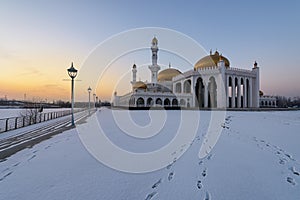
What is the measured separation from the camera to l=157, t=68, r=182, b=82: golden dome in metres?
62.1

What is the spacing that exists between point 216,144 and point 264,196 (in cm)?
399

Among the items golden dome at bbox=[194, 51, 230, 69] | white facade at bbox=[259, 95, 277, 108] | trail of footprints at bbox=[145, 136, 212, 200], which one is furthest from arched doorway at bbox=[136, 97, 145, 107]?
white facade at bbox=[259, 95, 277, 108]

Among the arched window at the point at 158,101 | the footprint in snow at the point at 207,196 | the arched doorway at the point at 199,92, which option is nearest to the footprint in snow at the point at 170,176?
the footprint in snow at the point at 207,196

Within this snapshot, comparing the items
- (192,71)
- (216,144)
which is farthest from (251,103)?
(216,144)

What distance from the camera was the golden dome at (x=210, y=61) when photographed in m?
49.3

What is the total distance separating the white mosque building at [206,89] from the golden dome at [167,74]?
6.33 m

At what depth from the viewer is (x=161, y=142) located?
7.87 meters

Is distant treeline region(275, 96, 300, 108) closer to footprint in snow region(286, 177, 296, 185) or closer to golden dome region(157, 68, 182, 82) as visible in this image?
golden dome region(157, 68, 182, 82)

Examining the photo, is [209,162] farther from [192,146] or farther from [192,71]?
[192,71]

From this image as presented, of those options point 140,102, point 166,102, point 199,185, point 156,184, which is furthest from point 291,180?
point 166,102

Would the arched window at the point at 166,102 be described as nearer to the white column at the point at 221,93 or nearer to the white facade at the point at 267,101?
the white column at the point at 221,93

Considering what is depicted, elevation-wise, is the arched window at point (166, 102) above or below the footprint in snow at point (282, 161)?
above

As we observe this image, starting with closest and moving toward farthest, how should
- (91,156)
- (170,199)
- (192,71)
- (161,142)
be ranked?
(170,199)
(91,156)
(161,142)
(192,71)

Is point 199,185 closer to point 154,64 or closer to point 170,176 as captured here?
point 170,176
